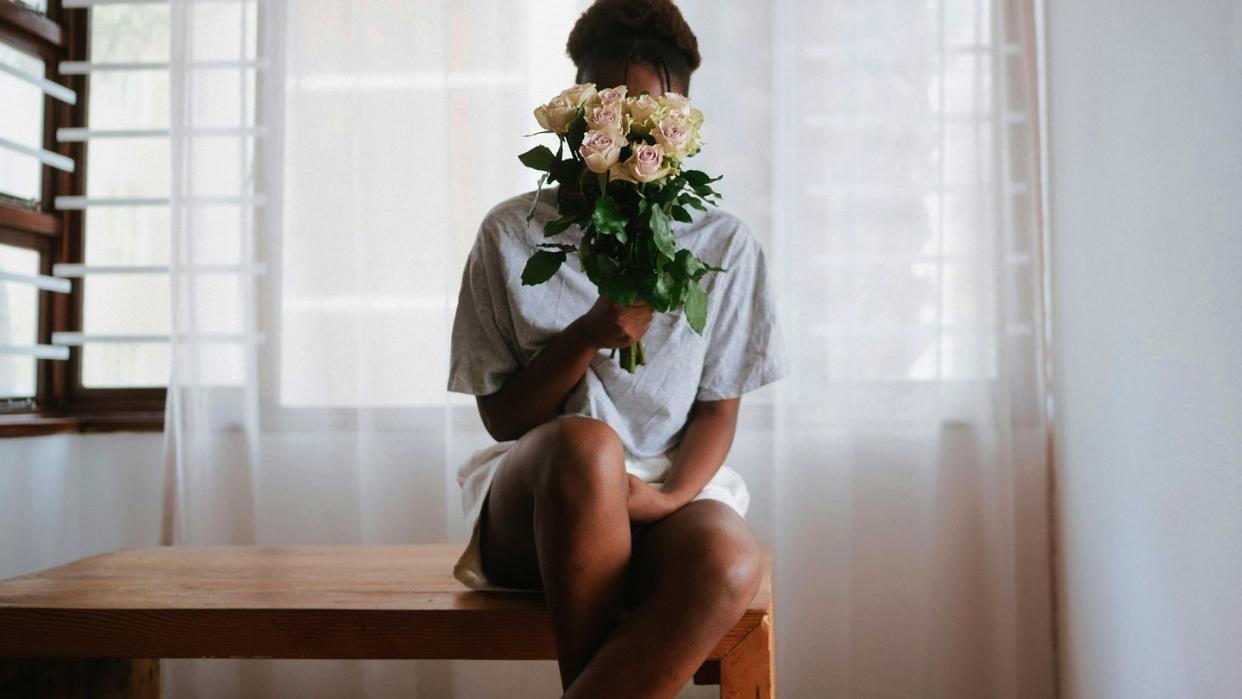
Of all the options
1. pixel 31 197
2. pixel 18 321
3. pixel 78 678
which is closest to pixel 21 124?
pixel 31 197

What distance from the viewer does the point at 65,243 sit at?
9.16 ft

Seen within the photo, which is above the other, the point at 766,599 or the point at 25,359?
the point at 25,359

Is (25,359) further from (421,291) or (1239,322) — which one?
(1239,322)

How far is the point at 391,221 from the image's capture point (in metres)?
2.55

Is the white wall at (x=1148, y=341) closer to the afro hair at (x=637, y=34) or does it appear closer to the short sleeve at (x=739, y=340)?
the short sleeve at (x=739, y=340)

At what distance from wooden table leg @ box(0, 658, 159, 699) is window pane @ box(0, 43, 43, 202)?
1368 millimetres

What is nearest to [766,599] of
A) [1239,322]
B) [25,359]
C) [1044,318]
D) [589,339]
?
[589,339]

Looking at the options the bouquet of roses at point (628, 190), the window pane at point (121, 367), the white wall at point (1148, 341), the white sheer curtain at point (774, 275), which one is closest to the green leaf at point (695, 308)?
the bouquet of roses at point (628, 190)

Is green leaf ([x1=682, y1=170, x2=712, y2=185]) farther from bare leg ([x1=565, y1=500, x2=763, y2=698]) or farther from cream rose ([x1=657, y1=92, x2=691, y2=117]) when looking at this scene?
bare leg ([x1=565, y1=500, x2=763, y2=698])

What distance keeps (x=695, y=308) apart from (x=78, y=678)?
4.47 feet

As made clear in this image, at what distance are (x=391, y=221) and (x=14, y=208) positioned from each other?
975mm

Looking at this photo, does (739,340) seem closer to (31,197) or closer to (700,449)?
(700,449)

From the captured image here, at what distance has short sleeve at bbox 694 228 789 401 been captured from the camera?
169 centimetres

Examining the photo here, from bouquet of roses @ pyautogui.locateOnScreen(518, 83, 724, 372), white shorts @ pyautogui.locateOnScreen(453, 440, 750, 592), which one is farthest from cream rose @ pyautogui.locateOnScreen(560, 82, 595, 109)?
white shorts @ pyautogui.locateOnScreen(453, 440, 750, 592)
